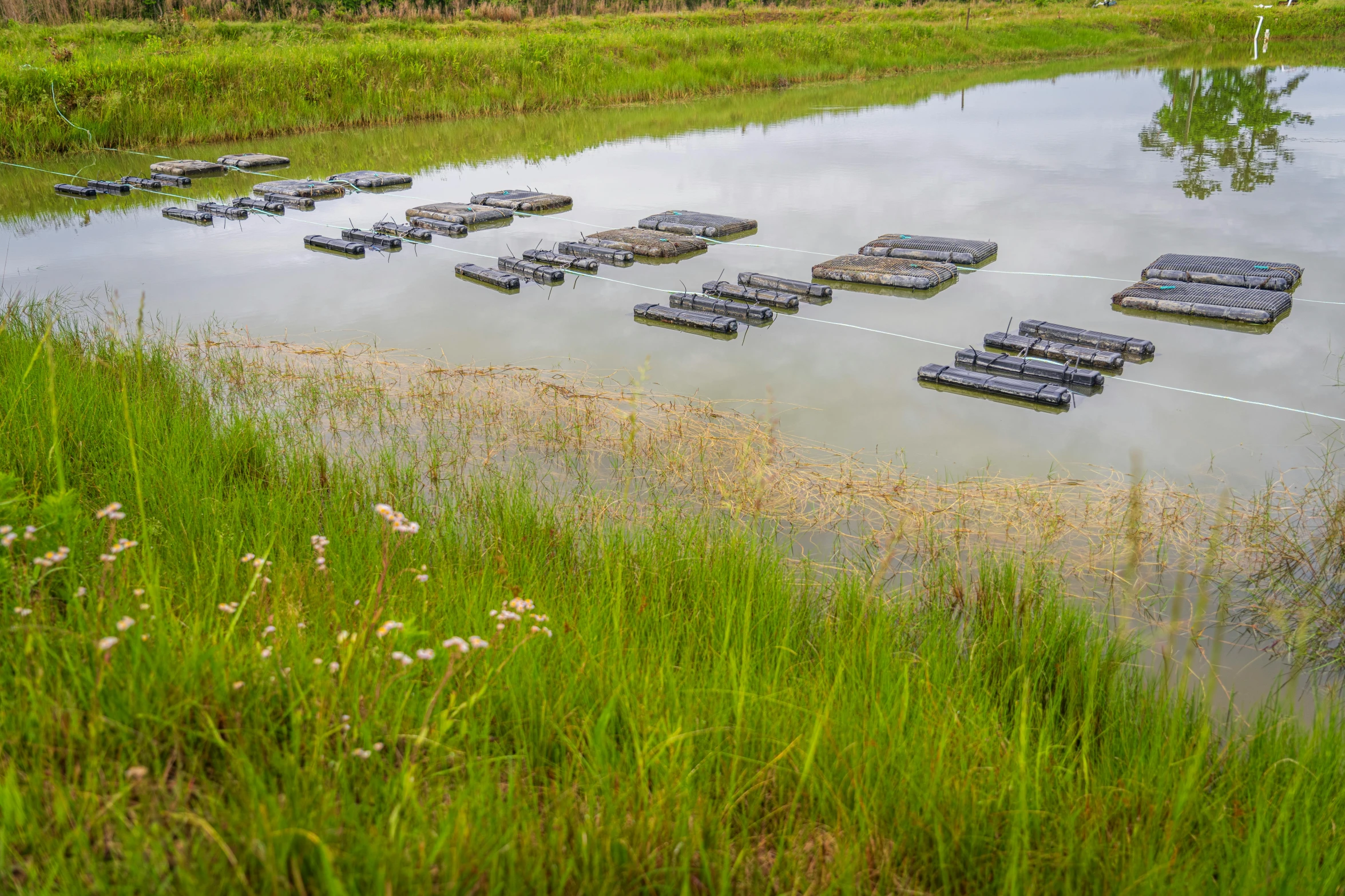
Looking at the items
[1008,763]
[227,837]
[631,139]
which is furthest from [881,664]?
[631,139]

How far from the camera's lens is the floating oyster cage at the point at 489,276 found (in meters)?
6.95

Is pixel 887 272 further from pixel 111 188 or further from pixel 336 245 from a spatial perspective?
pixel 111 188

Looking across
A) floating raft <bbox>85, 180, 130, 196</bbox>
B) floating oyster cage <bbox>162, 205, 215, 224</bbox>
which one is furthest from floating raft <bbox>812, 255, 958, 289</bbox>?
floating raft <bbox>85, 180, 130, 196</bbox>

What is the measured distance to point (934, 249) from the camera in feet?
24.6

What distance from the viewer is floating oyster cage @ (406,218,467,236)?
27.7ft

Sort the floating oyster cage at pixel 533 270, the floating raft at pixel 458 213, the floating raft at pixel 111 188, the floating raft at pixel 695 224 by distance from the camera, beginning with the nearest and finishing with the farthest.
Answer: the floating oyster cage at pixel 533 270
the floating raft at pixel 695 224
the floating raft at pixel 458 213
the floating raft at pixel 111 188

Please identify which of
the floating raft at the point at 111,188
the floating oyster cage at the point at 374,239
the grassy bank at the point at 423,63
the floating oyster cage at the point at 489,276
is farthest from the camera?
the grassy bank at the point at 423,63

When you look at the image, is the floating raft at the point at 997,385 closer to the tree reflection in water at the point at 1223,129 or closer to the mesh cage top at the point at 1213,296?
the mesh cage top at the point at 1213,296

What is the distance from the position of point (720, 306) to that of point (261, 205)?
5599 millimetres

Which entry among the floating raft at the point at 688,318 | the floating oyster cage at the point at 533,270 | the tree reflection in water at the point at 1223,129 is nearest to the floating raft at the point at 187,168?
the floating oyster cage at the point at 533,270

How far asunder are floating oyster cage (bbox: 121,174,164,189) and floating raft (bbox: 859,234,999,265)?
25.3ft

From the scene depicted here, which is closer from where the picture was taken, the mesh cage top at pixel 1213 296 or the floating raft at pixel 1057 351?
the floating raft at pixel 1057 351

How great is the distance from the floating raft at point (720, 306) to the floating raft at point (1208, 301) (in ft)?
7.79

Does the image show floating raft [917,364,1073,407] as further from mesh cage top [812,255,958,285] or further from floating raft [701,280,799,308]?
mesh cage top [812,255,958,285]
